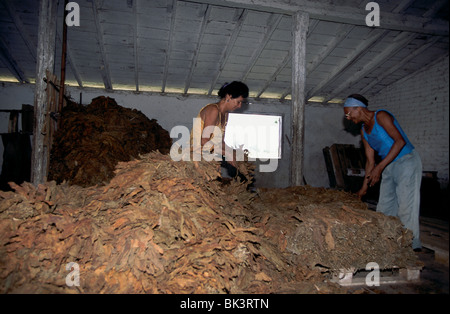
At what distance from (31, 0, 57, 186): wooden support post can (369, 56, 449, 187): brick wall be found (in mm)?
10500

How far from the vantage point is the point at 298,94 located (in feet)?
18.6

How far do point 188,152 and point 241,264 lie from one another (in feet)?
4.49

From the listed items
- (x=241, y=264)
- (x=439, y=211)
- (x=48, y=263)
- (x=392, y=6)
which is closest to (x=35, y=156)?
(x=48, y=263)

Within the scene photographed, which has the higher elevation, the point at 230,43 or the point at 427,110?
the point at 230,43

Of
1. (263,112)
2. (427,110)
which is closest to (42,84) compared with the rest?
(263,112)

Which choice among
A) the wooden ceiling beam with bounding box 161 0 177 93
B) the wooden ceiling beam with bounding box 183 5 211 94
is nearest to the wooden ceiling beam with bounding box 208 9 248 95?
the wooden ceiling beam with bounding box 183 5 211 94

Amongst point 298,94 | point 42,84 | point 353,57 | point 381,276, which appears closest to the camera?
point 381,276

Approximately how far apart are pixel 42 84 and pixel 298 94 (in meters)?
5.41

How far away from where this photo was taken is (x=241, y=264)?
6.91 feet

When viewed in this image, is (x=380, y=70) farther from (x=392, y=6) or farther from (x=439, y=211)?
(x=439, y=211)

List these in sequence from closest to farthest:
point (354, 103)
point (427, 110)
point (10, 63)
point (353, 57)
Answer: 1. point (354, 103)
2. point (10, 63)
3. point (353, 57)
4. point (427, 110)

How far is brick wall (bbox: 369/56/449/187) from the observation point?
7.70 metres

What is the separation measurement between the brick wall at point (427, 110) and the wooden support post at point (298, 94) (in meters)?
5.14

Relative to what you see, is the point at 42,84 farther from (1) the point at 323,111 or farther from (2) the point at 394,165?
(1) the point at 323,111
